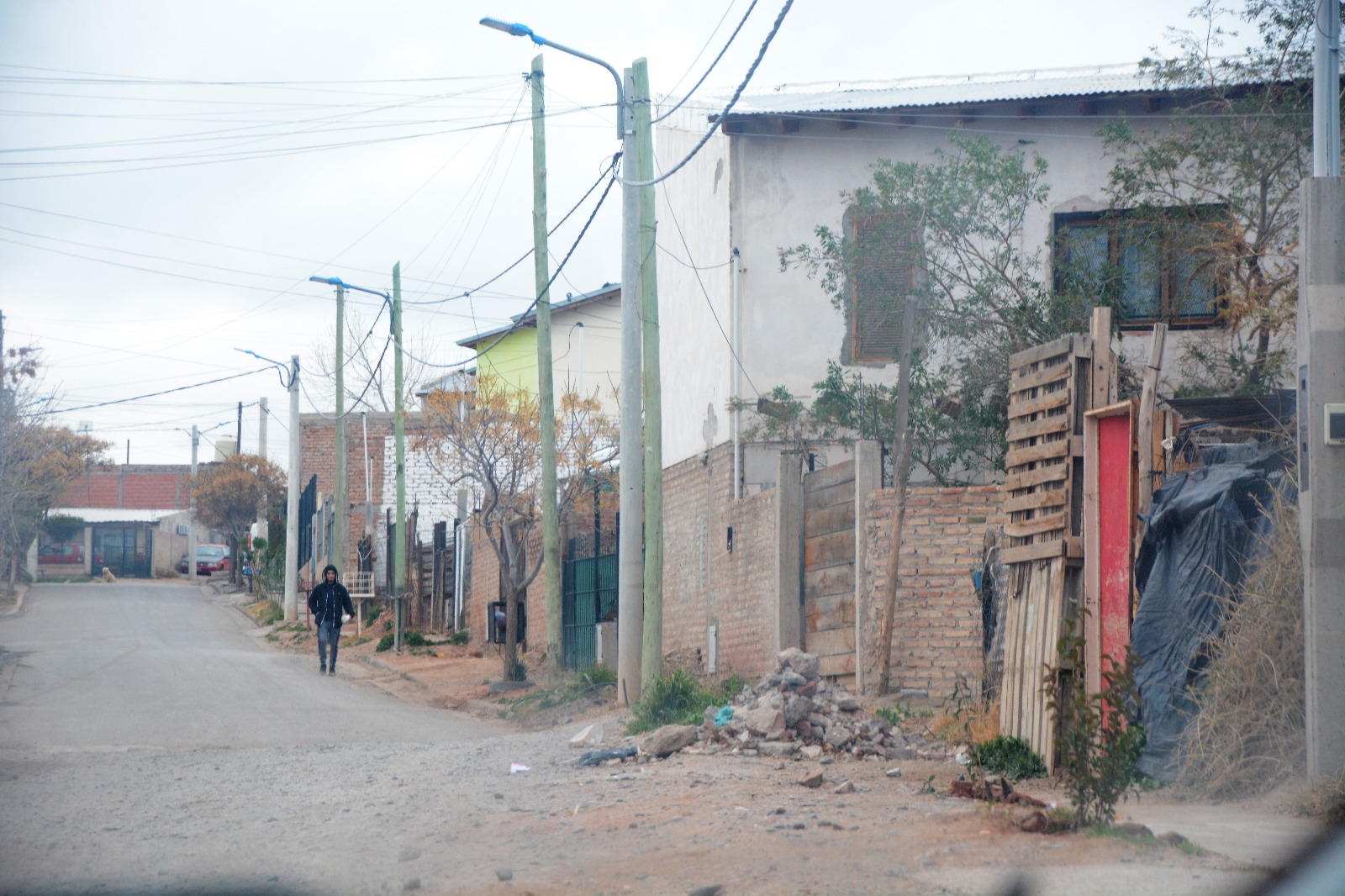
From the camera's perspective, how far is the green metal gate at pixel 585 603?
19484mm

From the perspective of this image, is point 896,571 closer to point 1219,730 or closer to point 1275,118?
point 1219,730

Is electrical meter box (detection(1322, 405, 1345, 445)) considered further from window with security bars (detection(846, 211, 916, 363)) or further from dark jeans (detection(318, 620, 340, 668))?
dark jeans (detection(318, 620, 340, 668))

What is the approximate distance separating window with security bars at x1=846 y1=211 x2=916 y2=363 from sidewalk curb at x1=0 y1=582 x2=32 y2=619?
91.8 ft

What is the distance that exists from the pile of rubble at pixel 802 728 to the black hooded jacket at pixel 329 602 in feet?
37.7

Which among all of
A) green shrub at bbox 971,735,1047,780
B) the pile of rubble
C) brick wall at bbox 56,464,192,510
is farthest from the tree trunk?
brick wall at bbox 56,464,192,510

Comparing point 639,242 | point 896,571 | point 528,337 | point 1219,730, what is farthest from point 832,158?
point 528,337

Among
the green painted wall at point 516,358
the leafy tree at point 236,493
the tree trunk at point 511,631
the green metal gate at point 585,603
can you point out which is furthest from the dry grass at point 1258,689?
the leafy tree at point 236,493

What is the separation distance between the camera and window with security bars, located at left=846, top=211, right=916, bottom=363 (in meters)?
13.7

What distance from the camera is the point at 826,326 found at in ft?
52.0

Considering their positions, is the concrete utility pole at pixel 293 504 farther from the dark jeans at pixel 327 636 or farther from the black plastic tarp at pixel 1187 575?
the black plastic tarp at pixel 1187 575

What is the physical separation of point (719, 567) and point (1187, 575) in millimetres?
9612

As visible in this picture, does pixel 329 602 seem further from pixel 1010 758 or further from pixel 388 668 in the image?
pixel 1010 758

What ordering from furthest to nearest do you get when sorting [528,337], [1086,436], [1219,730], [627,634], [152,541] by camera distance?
1. [152,541]
2. [528,337]
3. [627,634]
4. [1086,436]
5. [1219,730]

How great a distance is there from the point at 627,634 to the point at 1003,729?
229 inches
